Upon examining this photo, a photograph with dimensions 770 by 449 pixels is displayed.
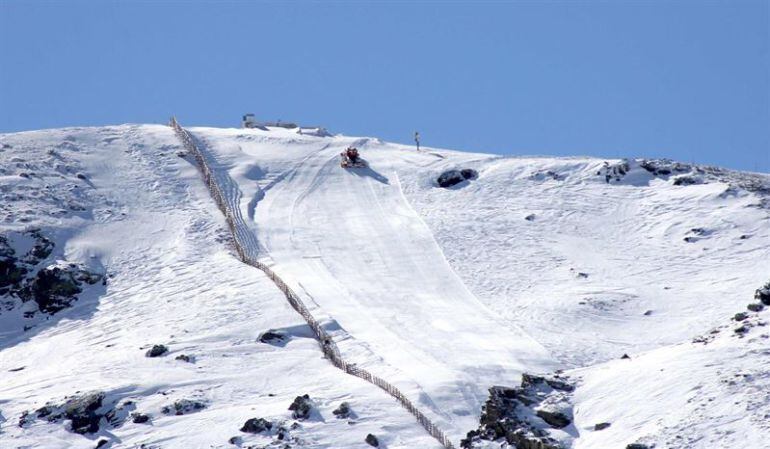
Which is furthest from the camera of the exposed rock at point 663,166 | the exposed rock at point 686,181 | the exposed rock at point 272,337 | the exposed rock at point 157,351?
the exposed rock at point 663,166

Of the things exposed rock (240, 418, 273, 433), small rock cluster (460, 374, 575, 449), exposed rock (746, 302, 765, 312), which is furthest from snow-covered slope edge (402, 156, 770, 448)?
exposed rock (240, 418, 273, 433)

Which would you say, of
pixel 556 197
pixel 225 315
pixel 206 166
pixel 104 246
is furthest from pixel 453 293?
pixel 206 166

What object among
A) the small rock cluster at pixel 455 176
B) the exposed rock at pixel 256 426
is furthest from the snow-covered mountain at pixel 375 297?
the small rock cluster at pixel 455 176

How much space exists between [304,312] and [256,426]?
34.9 ft

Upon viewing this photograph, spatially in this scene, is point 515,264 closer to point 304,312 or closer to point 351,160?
point 304,312

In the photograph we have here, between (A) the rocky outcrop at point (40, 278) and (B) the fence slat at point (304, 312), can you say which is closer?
(B) the fence slat at point (304, 312)

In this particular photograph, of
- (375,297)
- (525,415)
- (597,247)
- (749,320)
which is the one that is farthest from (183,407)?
(597,247)

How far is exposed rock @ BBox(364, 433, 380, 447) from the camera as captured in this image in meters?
33.4

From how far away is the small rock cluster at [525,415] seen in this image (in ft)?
105

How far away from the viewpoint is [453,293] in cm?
4831

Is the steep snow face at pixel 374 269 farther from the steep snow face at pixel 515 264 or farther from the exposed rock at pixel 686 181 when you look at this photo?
the exposed rock at pixel 686 181

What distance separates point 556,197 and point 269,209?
13.1m

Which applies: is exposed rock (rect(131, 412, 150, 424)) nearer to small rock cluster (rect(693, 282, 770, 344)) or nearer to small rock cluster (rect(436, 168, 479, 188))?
small rock cluster (rect(693, 282, 770, 344))

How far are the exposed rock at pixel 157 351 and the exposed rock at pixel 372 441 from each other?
1077 centimetres
